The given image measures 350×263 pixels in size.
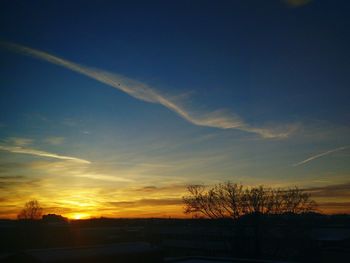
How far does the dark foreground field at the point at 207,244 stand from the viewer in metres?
22.0

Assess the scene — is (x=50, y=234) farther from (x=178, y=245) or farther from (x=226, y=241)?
(x=226, y=241)

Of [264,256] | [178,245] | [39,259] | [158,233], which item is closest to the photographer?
[39,259]

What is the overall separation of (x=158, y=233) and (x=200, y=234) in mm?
12435

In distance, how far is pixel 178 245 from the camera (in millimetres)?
61406

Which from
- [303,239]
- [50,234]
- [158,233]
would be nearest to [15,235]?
[50,234]

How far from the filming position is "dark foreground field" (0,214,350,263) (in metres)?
22.0

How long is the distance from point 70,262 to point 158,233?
184 ft

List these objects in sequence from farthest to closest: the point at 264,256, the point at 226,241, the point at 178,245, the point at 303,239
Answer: the point at 178,245 < the point at 226,241 < the point at 303,239 < the point at 264,256

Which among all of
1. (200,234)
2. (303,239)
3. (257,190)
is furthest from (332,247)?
(200,234)

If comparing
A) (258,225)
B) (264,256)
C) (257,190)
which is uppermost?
(257,190)

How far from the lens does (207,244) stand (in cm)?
5706

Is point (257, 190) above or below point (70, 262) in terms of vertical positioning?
above

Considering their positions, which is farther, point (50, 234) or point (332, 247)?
point (50, 234)

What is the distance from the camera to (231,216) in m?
49.3
